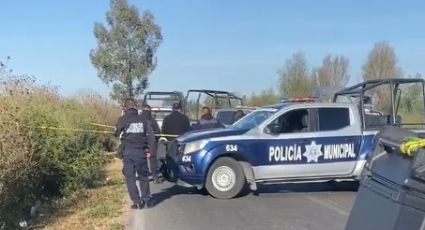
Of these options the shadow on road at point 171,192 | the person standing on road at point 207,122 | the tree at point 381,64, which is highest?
the tree at point 381,64

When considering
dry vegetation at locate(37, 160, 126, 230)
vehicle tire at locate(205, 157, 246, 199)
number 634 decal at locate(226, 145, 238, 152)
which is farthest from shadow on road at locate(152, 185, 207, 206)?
number 634 decal at locate(226, 145, 238, 152)

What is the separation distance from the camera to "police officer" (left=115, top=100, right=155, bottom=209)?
11547mm

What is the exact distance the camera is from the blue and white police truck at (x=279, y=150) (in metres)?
12.8

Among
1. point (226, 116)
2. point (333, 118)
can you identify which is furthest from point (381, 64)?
point (333, 118)

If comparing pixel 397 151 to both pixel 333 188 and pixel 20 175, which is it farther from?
pixel 333 188

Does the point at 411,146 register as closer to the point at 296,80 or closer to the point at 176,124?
the point at 176,124

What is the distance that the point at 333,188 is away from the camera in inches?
580

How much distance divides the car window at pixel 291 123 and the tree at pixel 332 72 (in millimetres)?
40347

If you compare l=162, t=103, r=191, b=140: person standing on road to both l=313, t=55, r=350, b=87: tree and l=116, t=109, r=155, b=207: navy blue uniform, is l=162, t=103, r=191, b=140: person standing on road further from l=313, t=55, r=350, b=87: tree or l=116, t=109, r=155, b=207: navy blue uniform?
l=313, t=55, r=350, b=87: tree

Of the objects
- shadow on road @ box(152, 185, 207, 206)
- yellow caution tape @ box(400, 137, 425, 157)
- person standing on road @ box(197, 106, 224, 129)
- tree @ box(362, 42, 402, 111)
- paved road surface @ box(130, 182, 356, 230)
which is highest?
tree @ box(362, 42, 402, 111)

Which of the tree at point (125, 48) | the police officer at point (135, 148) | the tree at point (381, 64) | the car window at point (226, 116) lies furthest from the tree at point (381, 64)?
the police officer at point (135, 148)

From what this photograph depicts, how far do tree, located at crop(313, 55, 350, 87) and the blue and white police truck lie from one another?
40.3 metres

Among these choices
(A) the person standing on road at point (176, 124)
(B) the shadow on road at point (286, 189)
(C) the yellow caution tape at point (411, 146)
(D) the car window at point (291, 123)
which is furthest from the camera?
(A) the person standing on road at point (176, 124)

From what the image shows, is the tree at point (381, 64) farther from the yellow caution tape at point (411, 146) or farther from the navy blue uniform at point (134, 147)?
the yellow caution tape at point (411, 146)
